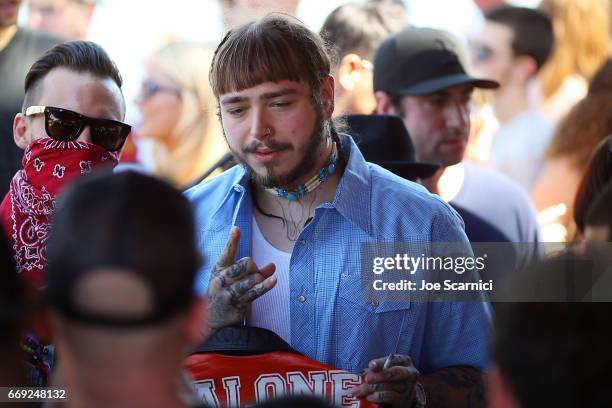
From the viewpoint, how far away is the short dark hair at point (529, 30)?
486 centimetres

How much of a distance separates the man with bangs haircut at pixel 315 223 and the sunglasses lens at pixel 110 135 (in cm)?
24

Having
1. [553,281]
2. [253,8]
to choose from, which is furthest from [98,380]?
[253,8]

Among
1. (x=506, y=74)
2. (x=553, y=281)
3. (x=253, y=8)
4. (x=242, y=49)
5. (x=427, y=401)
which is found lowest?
(x=427, y=401)

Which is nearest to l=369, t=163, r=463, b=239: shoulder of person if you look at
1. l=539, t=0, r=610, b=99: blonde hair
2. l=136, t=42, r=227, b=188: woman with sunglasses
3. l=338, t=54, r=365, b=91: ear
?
l=338, t=54, r=365, b=91: ear

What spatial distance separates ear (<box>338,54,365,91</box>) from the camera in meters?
3.61

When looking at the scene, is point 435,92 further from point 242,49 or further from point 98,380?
point 98,380

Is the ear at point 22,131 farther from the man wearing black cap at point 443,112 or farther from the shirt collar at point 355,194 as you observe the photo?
the man wearing black cap at point 443,112

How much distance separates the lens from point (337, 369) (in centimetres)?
211

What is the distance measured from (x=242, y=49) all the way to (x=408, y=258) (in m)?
0.62

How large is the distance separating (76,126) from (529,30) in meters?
3.22

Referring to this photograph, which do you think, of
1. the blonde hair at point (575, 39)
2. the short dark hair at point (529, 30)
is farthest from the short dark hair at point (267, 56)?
the blonde hair at point (575, 39)

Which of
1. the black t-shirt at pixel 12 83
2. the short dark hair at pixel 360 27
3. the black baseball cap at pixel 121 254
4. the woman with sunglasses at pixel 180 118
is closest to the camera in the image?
the black baseball cap at pixel 121 254

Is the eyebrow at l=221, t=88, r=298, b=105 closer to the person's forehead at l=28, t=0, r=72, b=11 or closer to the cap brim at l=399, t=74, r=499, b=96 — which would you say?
the cap brim at l=399, t=74, r=499, b=96

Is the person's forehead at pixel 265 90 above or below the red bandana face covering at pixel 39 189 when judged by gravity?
above
